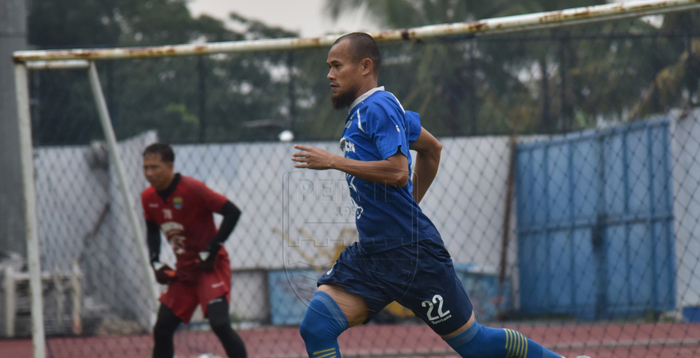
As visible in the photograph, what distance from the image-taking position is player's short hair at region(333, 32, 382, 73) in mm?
3455

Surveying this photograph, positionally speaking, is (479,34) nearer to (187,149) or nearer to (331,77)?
(331,77)

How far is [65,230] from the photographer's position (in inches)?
480

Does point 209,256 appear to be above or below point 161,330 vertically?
above

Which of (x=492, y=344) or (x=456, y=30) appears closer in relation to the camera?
(x=492, y=344)

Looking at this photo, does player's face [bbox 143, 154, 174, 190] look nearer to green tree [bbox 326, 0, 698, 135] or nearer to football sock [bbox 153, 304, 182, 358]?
football sock [bbox 153, 304, 182, 358]

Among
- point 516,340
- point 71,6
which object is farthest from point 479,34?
point 71,6

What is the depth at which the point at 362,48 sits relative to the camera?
3.46 metres

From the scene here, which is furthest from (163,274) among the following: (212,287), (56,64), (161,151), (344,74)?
(344,74)

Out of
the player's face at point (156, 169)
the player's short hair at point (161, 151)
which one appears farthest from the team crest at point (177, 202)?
the player's short hair at point (161, 151)

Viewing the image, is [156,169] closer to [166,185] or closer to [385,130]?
[166,185]

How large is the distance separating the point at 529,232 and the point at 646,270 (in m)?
2.02

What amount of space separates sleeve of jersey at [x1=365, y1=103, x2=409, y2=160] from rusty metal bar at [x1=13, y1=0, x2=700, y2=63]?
2.03m

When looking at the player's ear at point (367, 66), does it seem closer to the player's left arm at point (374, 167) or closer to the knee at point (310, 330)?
the player's left arm at point (374, 167)

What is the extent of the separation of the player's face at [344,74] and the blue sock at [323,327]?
909mm
